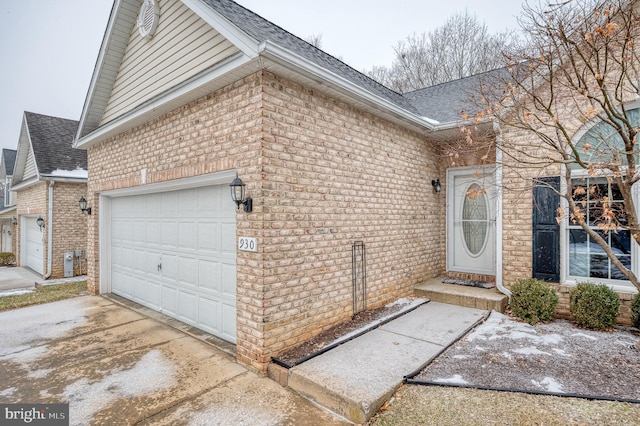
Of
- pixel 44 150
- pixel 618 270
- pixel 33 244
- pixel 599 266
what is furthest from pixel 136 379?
pixel 33 244

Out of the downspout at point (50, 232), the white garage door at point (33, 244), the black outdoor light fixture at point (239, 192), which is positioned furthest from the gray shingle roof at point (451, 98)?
the white garage door at point (33, 244)

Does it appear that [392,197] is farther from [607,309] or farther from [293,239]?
[607,309]

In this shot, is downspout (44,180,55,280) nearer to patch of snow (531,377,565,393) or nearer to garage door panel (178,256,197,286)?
garage door panel (178,256,197,286)

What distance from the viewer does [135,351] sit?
14.5 ft

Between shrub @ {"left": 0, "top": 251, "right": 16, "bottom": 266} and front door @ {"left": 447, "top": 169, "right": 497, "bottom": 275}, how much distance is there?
63.7ft

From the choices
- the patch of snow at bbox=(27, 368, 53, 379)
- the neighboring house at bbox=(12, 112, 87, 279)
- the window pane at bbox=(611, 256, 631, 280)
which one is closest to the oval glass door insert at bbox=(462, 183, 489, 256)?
the window pane at bbox=(611, 256, 631, 280)

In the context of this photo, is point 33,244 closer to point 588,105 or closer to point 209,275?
point 209,275

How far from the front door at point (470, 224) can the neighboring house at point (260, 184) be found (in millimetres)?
30

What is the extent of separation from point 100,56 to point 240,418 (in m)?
7.12

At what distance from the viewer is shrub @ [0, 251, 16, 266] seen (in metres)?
15.3

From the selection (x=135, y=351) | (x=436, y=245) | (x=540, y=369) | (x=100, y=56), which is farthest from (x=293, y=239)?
(x=100, y=56)

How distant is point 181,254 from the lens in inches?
220

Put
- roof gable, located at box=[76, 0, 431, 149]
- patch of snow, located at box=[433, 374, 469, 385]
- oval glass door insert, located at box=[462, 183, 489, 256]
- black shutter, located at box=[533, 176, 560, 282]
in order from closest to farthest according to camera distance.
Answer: patch of snow, located at box=[433, 374, 469, 385] → roof gable, located at box=[76, 0, 431, 149] → black shutter, located at box=[533, 176, 560, 282] → oval glass door insert, located at box=[462, 183, 489, 256]

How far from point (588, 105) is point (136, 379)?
704cm
